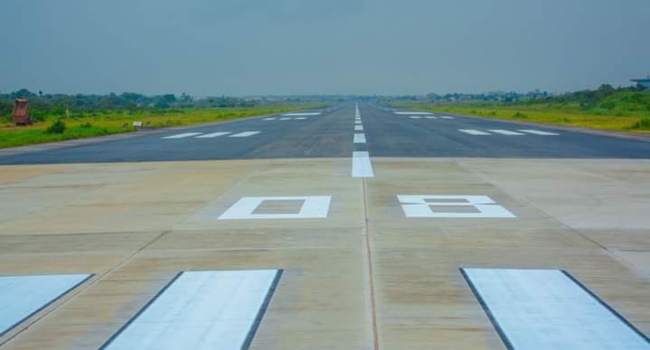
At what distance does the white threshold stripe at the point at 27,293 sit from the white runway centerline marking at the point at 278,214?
11.9 feet

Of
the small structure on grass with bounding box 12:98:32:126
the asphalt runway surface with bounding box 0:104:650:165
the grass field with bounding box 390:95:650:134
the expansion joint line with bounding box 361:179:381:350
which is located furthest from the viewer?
the small structure on grass with bounding box 12:98:32:126

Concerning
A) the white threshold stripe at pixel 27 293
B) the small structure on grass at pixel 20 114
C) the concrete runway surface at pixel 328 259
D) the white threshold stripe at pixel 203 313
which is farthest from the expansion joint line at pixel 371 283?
the small structure on grass at pixel 20 114

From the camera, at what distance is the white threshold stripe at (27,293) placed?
235 inches

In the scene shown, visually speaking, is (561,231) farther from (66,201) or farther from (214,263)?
(66,201)

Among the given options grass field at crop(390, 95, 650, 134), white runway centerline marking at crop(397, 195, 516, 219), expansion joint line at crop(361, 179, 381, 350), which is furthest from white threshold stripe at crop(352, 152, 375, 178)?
grass field at crop(390, 95, 650, 134)

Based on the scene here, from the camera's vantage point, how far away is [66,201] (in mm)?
12641

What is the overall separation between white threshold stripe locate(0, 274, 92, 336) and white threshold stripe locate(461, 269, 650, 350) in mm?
4115

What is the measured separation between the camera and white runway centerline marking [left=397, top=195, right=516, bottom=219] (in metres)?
10.5

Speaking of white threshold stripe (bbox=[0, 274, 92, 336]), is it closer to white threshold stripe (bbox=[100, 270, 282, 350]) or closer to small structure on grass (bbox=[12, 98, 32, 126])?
white threshold stripe (bbox=[100, 270, 282, 350])

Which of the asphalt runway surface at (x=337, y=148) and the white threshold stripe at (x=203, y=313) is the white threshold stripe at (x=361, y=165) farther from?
the white threshold stripe at (x=203, y=313)

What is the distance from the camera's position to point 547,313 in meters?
5.88

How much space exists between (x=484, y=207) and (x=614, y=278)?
4359 millimetres

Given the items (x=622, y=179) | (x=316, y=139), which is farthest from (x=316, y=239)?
(x=316, y=139)

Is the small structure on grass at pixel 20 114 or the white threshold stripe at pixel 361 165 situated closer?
the white threshold stripe at pixel 361 165
